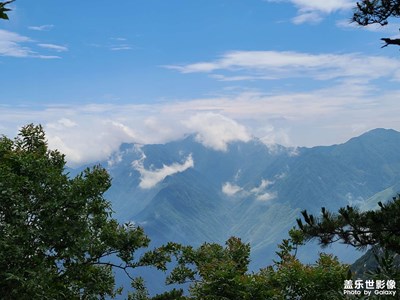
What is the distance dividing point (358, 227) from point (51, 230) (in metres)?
12.3

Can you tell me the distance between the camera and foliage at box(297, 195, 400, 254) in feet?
32.3

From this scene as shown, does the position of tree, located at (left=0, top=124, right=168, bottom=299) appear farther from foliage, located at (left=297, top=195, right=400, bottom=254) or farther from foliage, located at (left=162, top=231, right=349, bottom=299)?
foliage, located at (left=297, top=195, right=400, bottom=254)

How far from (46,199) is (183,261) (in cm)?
877

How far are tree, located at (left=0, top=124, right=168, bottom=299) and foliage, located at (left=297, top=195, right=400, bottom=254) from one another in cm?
1090

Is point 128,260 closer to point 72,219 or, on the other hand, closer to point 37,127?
point 72,219

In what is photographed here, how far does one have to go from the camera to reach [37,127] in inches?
863

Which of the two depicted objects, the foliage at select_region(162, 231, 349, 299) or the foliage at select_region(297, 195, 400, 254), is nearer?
the foliage at select_region(297, 195, 400, 254)

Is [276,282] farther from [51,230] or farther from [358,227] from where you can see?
[51,230]

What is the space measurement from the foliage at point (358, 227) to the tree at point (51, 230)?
10902 millimetres


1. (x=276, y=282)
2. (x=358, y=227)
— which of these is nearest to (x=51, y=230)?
(x=276, y=282)

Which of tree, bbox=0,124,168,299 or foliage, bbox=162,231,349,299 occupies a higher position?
tree, bbox=0,124,168,299

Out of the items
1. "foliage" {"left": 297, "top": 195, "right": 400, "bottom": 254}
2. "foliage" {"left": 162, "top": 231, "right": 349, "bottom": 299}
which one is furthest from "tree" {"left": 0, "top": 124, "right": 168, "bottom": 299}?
"foliage" {"left": 297, "top": 195, "right": 400, "bottom": 254}

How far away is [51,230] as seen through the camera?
1714 centimetres

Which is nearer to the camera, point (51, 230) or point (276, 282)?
point (51, 230)
